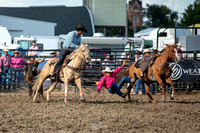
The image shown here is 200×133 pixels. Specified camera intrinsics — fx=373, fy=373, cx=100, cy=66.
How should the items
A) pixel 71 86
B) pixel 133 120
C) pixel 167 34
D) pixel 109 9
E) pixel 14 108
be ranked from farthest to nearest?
pixel 109 9 → pixel 167 34 → pixel 71 86 → pixel 14 108 → pixel 133 120

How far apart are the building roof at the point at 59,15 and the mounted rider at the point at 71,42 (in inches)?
1153

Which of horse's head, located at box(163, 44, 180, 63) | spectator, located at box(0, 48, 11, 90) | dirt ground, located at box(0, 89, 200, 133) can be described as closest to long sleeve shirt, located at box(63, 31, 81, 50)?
dirt ground, located at box(0, 89, 200, 133)

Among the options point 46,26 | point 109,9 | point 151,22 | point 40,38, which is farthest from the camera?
point 151,22

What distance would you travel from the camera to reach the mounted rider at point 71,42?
33.4 feet

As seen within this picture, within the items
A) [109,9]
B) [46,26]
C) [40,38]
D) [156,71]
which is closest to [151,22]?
[109,9]

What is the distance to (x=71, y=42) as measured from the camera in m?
10.2

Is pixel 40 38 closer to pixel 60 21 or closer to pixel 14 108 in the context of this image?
pixel 14 108

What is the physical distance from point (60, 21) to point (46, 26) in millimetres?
8734

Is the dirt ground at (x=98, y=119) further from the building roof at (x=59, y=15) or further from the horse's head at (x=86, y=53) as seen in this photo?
the building roof at (x=59, y=15)

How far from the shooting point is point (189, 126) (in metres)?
6.97

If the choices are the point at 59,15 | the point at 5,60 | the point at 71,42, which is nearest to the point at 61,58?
the point at 71,42

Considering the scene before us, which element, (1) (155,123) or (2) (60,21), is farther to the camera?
(2) (60,21)

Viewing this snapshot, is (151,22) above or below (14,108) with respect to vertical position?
above

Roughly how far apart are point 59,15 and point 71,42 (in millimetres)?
35255
